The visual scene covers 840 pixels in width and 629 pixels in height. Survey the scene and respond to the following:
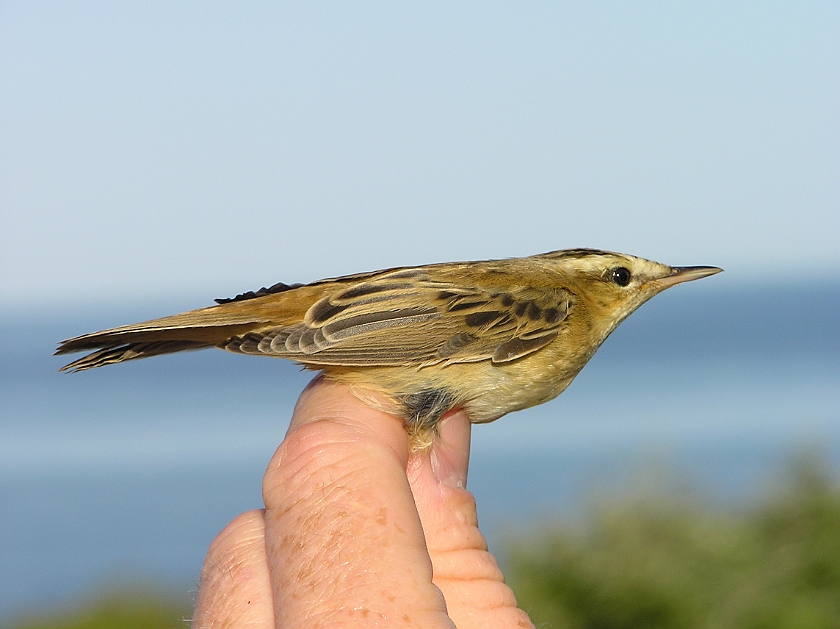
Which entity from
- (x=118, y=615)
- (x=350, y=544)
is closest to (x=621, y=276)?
(x=350, y=544)

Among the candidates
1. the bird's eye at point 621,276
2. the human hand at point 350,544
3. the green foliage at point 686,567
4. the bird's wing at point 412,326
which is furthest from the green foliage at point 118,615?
the bird's eye at point 621,276

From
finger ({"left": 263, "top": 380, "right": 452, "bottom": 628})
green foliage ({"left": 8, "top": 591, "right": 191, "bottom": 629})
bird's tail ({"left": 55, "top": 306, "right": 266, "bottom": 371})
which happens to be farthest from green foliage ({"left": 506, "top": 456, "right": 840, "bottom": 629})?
green foliage ({"left": 8, "top": 591, "right": 191, "bottom": 629})

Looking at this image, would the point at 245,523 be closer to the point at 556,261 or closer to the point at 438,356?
the point at 438,356

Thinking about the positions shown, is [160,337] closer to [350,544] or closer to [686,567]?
[350,544]

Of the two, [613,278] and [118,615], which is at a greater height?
[613,278]

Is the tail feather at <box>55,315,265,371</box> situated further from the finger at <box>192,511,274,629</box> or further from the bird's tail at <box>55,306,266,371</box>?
the finger at <box>192,511,274,629</box>

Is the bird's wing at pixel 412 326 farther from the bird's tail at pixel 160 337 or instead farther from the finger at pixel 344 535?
the finger at pixel 344 535
